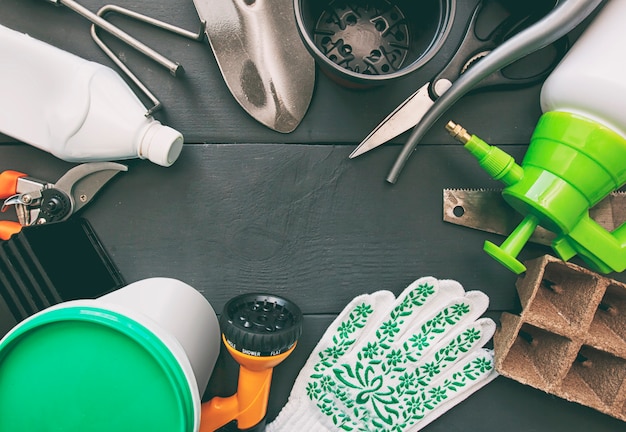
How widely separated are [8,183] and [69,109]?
0.39ft

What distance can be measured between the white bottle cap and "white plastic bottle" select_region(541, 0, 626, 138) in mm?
402

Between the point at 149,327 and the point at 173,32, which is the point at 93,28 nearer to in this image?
the point at 173,32

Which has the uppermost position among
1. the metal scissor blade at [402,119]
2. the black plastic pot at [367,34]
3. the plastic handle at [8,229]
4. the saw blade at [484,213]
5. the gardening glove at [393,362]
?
the black plastic pot at [367,34]

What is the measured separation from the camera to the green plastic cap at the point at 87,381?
0.37 metres

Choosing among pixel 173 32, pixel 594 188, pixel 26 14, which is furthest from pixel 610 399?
pixel 26 14

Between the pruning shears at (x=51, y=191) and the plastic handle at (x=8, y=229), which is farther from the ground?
the pruning shears at (x=51, y=191)

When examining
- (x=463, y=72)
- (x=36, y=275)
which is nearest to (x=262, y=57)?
(x=463, y=72)

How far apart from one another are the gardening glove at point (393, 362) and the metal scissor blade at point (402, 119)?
0.57ft

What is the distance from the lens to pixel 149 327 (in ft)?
1.20

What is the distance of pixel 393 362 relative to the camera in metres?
0.54

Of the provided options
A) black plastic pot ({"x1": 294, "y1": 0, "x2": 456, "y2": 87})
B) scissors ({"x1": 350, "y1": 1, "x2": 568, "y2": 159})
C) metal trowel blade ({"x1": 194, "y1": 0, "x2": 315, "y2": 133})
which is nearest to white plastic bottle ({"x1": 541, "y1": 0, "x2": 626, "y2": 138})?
scissors ({"x1": 350, "y1": 1, "x2": 568, "y2": 159})

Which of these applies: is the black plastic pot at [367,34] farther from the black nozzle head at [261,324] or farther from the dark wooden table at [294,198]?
the black nozzle head at [261,324]

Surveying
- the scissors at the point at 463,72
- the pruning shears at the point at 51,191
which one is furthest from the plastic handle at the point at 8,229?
the scissors at the point at 463,72

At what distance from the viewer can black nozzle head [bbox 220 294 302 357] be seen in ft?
1.40
